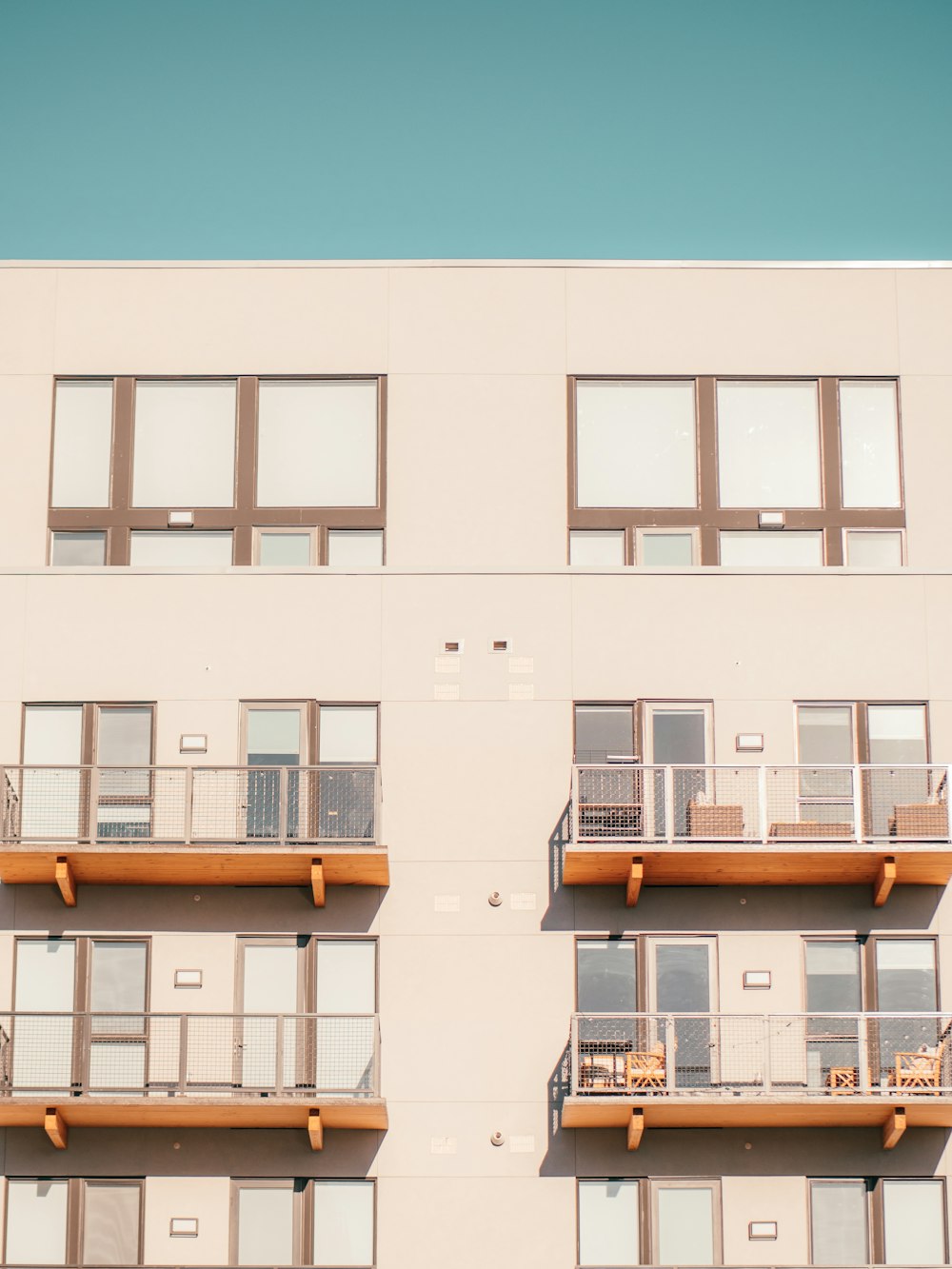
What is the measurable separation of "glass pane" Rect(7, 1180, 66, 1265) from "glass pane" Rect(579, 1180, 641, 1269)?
6.14m

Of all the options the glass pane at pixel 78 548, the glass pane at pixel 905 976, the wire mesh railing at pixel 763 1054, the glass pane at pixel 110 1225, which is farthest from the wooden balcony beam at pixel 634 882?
the glass pane at pixel 78 548

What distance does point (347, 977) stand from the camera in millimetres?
23109

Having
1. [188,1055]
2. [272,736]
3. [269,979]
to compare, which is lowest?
[188,1055]

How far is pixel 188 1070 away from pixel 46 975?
7.15 ft

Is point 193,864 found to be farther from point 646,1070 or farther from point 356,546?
point 646,1070

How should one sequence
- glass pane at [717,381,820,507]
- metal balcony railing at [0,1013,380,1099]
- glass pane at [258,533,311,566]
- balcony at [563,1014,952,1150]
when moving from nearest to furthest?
balcony at [563,1014,952,1150] → metal balcony railing at [0,1013,380,1099] → glass pane at [258,533,311,566] → glass pane at [717,381,820,507]

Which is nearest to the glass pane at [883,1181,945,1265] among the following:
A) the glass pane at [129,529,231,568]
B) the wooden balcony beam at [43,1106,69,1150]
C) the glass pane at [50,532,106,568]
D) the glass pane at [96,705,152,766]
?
the wooden balcony beam at [43,1106,69,1150]

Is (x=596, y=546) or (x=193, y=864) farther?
(x=596, y=546)

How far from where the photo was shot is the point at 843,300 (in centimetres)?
2603

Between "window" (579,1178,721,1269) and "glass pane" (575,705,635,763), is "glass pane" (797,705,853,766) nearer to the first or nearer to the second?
"glass pane" (575,705,635,763)

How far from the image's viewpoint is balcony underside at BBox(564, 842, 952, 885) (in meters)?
22.3

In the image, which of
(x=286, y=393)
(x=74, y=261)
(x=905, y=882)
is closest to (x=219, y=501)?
(x=286, y=393)

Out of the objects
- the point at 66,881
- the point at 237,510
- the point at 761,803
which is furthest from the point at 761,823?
the point at 66,881

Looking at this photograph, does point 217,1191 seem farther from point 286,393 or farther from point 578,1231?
point 286,393
